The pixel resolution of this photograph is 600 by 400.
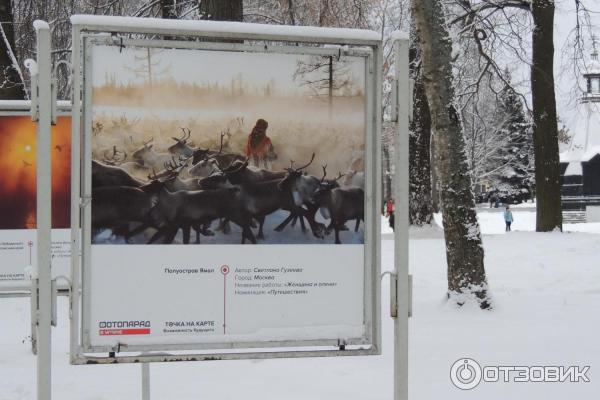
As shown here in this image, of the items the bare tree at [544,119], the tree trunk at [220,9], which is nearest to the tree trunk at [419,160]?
the bare tree at [544,119]

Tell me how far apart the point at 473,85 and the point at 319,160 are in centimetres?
1527

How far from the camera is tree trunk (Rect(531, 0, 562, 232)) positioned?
1903cm

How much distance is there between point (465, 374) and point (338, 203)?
2.23m

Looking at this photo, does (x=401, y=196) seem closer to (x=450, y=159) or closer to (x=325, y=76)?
(x=325, y=76)

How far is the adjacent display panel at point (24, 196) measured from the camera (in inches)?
269

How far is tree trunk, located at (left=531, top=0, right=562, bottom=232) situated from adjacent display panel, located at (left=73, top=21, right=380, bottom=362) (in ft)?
52.5

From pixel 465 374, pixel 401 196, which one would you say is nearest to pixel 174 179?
pixel 401 196

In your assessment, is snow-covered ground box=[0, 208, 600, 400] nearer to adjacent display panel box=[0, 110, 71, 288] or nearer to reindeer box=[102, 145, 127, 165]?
adjacent display panel box=[0, 110, 71, 288]

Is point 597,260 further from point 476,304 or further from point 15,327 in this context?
point 15,327

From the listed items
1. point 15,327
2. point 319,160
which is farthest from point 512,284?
point 319,160

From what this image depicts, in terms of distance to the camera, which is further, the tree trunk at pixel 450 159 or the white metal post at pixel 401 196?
the tree trunk at pixel 450 159

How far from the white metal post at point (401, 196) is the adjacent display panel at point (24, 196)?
3786 mm
